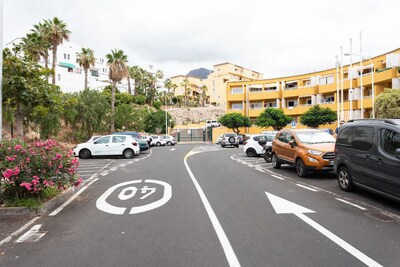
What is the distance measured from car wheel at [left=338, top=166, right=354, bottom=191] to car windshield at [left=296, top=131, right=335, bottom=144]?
2986 millimetres

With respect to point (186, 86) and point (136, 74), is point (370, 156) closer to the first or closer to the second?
point (136, 74)

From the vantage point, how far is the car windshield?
38.7ft

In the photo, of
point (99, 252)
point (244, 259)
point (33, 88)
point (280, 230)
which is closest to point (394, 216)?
point (280, 230)

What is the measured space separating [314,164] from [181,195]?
4.90m

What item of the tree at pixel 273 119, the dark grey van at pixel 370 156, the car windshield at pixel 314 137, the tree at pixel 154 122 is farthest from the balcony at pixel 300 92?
the dark grey van at pixel 370 156

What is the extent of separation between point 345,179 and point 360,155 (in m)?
1.08

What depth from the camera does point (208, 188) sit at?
9344 mm

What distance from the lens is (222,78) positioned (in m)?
102

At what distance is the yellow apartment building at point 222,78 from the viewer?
100 meters

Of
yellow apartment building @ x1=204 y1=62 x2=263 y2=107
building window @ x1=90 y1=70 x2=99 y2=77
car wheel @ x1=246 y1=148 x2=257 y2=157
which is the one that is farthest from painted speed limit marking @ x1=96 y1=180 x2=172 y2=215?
yellow apartment building @ x1=204 y1=62 x2=263 y2=107

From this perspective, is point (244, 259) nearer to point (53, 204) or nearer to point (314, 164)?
point (53, 204)

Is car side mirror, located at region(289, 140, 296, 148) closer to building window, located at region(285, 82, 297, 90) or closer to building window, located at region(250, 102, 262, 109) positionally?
building window, located at region(285, 82, 297, 90)

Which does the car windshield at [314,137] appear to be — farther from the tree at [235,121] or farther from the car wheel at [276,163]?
the tree at [235,121]

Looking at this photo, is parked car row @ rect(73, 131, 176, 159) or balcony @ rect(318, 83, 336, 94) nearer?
parked car row @ rect(73, 131, 176, 159)
